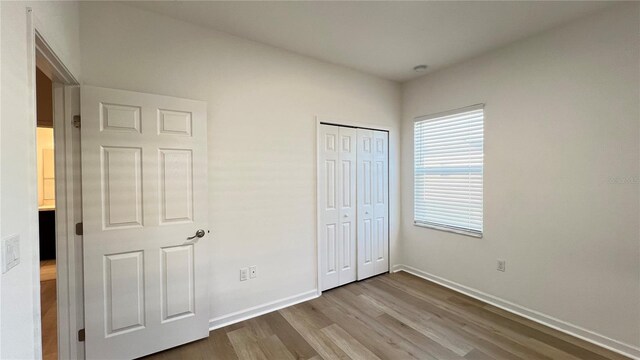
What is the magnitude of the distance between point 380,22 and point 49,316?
4.11 metres

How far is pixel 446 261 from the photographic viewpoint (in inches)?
129

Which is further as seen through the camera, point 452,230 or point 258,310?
point 452,230

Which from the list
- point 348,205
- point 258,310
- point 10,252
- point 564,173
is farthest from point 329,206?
point 10,252

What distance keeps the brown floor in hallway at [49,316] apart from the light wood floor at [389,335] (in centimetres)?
82

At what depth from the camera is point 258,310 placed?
2654 millimetres

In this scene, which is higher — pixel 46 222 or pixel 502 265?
pixel 46 222

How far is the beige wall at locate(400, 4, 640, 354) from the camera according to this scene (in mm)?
2055

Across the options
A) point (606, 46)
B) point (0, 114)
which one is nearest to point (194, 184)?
point (0, 114)

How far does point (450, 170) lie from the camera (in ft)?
10.6

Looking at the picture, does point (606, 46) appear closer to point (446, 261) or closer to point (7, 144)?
point (446, 261)

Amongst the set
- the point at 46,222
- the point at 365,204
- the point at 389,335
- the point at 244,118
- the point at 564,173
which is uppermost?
the point at 244,118

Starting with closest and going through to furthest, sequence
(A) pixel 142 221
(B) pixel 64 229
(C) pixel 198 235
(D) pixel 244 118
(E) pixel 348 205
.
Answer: (B) pixel 64 229
(A) pixel 142 221
(C) pixel 198 235
(D) pixel 244 118
(E) pixel 348 205

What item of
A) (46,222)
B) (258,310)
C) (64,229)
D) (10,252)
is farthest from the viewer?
(46,222)

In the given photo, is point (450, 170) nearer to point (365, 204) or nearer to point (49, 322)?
point (365, 204)
